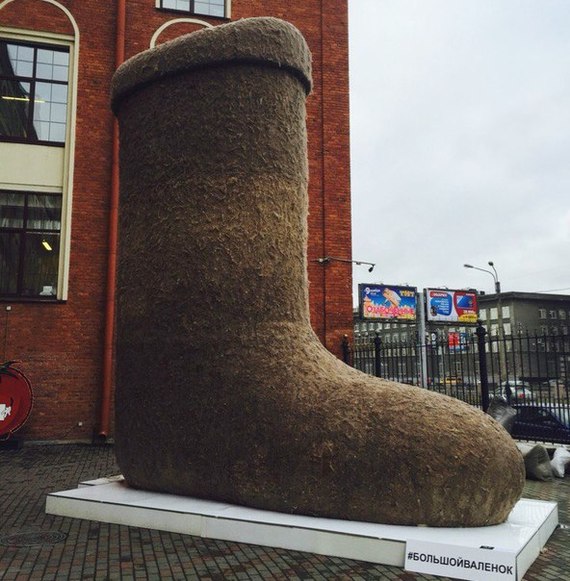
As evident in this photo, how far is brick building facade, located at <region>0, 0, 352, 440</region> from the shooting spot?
34.0 ft

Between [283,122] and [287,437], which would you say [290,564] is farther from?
[283,122]

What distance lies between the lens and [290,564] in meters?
3.74

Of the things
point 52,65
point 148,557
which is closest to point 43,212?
point 52,65

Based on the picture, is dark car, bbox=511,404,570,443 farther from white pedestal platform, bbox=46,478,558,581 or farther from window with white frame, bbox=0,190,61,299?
window with white frame, bbox=0,190,61,299

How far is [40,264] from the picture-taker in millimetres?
10773

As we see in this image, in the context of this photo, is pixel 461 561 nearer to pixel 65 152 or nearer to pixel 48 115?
pixel 65 152

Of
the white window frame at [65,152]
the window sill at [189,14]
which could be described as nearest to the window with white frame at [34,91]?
the white window frame at [65,152]

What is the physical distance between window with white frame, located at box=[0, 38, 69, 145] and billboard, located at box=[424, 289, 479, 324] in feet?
45.0

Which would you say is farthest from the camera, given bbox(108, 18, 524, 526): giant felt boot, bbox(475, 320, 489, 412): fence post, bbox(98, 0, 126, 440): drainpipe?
bbox(98, 0, 126, 440): drainpipe

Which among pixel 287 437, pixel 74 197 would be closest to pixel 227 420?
pixel 287 437

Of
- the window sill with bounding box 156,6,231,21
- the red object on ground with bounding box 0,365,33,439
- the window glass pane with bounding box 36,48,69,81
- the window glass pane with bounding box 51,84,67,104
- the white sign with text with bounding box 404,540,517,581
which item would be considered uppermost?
the window sill with bounding box 156,6,231,21

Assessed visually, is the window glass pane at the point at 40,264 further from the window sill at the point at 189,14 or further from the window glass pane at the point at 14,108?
the window sill at the point at 189,14

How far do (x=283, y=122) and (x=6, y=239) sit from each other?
751 centimetres

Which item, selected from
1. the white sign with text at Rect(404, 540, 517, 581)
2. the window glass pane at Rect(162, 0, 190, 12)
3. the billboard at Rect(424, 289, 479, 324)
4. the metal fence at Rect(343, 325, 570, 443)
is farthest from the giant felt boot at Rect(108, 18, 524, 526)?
the billboard at Rect(424, 289, 479, 324)
